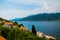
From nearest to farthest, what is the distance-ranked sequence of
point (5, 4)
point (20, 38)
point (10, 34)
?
point (20, 38) < point (10, 34) < point (5, 4)

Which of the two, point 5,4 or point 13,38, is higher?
point 5,4

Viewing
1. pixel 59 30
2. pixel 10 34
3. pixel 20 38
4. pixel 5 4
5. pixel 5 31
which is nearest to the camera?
pixel 20 38

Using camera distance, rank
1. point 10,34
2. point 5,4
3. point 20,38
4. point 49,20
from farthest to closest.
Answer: point 49,20 → point 5,4 → point 10,34 → point 20,38

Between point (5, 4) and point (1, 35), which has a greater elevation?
point (5, 4)

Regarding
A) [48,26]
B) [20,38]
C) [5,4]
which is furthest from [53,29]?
[20,38]

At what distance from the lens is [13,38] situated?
385cm

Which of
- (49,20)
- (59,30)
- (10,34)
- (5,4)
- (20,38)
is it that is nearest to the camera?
(20,38)

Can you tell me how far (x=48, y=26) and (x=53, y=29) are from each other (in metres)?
0.23

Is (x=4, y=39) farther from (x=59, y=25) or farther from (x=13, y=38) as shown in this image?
(x=59, y=25)

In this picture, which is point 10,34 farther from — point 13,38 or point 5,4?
point 5,4

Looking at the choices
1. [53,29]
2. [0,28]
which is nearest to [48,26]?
[53,29]

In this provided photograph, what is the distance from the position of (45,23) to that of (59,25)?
1.75 feet

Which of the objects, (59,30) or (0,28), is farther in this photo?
(59,30)

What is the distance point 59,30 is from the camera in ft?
23.0
